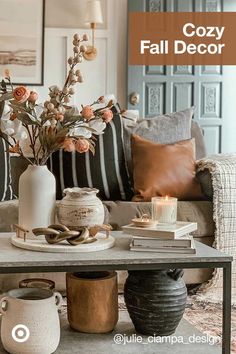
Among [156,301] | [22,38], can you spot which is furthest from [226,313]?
[22,38]

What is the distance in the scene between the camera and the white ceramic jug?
1723mm

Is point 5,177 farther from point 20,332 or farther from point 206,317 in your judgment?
point 20,332

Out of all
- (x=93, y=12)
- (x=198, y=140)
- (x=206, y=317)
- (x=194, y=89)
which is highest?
(x=93, y=12)

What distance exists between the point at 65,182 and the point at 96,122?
133 cm

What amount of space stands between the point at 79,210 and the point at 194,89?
3846 millimetres

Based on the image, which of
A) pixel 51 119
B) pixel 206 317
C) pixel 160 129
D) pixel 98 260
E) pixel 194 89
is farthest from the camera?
pixel 194 89

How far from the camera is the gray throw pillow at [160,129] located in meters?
3.39

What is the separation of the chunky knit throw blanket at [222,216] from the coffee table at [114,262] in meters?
1.14

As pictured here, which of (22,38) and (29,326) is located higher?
(22,38)

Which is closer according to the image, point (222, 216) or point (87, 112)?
point (87, 112)

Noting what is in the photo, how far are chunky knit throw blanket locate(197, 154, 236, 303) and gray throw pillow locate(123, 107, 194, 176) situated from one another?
1.36ft

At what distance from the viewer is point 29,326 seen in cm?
173

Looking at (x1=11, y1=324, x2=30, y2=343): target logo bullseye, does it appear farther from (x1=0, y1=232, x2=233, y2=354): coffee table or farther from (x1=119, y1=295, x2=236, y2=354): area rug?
(x1=119, y1=295, x2=236, y2=354): area rug

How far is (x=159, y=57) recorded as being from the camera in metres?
5.50
